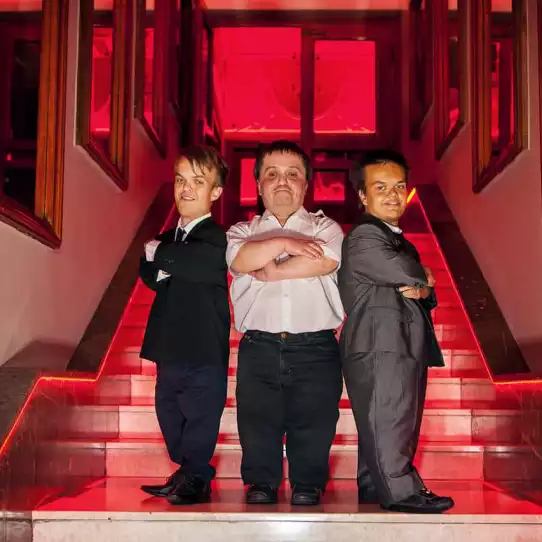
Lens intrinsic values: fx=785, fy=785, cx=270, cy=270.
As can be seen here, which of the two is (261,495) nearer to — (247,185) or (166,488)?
(166,488)

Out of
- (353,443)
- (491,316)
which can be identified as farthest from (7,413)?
(491,316)

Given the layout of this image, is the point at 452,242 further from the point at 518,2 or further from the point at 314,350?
the point at 314,350

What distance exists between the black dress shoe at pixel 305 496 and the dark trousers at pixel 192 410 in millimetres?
299

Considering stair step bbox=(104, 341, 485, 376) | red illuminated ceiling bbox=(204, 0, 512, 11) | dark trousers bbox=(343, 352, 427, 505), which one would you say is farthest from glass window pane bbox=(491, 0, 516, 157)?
red illuminated ceiling bbox=(204, 0, 512, 11)

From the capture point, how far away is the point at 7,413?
2270 millimetres

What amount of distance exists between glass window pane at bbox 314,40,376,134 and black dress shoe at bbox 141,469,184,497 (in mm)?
6813

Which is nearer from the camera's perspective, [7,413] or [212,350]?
[7,413]

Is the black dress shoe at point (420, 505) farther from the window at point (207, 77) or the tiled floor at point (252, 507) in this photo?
the window at point (207, 77)

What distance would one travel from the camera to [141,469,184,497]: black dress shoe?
2.67 meters

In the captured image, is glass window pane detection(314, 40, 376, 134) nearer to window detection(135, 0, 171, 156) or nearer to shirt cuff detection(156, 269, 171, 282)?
window detection(135, 0, 171, 156)

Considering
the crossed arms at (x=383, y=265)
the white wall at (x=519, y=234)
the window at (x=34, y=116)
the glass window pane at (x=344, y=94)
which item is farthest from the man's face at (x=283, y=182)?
the glass window pane at (x=344, y=94)

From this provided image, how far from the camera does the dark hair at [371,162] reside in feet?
8.78

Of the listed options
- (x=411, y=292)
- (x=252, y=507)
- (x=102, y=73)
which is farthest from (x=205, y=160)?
(x=102, y=73)

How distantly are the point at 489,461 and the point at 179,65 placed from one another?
17.0ft
